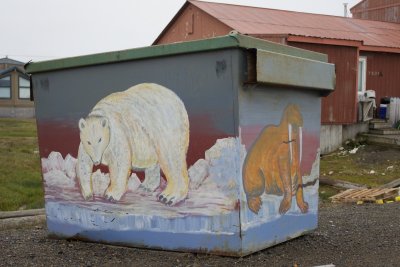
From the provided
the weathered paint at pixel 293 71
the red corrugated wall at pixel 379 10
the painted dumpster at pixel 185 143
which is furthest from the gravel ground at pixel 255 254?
the red corrugated wall at pixel 379 10

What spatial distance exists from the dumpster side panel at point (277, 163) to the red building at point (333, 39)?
11.4 meters

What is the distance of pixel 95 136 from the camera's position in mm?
5625

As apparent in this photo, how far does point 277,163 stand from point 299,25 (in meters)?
16.6

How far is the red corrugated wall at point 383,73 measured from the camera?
2065cm

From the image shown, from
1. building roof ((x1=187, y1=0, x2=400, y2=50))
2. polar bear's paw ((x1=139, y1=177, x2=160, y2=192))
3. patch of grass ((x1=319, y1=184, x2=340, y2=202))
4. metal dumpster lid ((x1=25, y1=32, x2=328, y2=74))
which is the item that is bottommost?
patch of grass ((x1=319, y1=184, x2=340, y2=202))

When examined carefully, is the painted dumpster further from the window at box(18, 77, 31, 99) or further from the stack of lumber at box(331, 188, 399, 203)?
the window at box(18, 77, 31, 99)

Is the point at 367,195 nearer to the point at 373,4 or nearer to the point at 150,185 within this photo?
the point at 150,185

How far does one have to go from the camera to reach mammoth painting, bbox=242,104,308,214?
488cm

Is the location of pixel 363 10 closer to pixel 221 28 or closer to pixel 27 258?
pixel 221 28

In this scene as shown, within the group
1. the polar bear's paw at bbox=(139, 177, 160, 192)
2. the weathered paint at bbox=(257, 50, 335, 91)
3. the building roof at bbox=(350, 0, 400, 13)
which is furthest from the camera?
the building roof at bbox=(350, 0, 400, 13)

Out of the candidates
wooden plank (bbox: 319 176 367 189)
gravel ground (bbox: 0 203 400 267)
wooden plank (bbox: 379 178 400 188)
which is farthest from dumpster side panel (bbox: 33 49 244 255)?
wooden plank (bbox: 379 178 400 188)

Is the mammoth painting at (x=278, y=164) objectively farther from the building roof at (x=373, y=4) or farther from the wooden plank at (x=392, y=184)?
the building roof at (x=373, y=4)

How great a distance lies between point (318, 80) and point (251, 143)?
1.34m

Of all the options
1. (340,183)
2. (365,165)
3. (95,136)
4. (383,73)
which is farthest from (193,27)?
(95,136)
